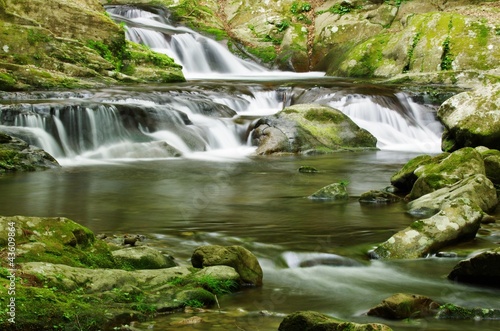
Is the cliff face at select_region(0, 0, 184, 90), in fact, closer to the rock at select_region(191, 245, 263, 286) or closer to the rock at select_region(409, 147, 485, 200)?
the rock at select_region(409, 147, 485, 200)

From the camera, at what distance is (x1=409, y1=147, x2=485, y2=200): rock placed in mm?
9180

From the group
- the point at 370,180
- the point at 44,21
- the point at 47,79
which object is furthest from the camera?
the point at 44,21

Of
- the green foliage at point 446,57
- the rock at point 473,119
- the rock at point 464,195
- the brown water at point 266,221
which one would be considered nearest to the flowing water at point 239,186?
the brown water at point 266,221

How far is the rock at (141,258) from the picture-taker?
5422mm

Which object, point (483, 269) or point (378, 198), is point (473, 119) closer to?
point (378, 198)

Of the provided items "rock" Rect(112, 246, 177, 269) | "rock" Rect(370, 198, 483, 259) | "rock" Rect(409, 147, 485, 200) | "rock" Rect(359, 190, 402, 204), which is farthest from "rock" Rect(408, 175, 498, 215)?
"rock" Rect(112, 246, 177, 269)

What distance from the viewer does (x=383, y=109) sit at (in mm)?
18922

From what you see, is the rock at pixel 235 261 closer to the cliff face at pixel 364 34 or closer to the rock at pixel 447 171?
the rock at pixel 447 171

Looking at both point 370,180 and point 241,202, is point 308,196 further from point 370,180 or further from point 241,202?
point 370,180

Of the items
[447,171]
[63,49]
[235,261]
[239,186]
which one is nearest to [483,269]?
[235,261]

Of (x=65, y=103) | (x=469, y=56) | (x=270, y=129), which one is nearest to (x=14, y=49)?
(x=65, y=103)

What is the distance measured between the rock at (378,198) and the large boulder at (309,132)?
20.9 feet

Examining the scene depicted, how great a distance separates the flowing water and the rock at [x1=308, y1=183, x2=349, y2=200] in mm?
167

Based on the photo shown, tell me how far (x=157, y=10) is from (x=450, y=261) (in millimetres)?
28195
